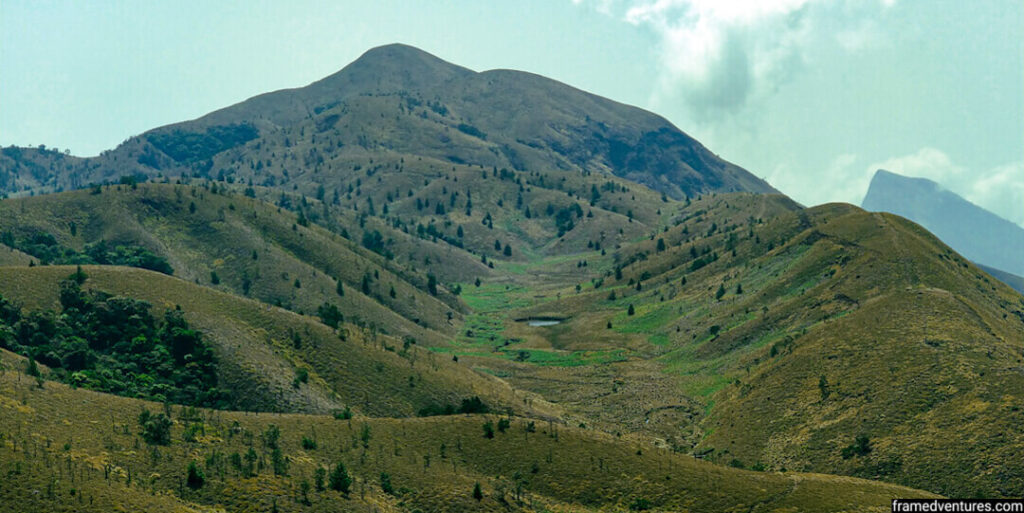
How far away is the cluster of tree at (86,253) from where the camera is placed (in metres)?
136

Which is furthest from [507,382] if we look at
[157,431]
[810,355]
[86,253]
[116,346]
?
[86,253]

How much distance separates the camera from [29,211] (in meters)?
152

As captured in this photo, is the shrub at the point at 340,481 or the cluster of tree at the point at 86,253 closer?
the shrub at the point at 340,481

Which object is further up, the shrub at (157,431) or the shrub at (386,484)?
the shrub at (157,431)

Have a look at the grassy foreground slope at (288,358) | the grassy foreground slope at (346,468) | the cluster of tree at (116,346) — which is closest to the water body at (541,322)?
the grassy foreground slope at (288,358)

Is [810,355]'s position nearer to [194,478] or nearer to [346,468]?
[346,468]

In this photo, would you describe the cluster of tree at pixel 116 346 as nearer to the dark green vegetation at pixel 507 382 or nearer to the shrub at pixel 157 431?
the dark green vegetation at pixel 507 382

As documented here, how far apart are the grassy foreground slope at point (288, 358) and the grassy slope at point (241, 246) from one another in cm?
3704

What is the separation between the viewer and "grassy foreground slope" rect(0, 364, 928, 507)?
4669cm

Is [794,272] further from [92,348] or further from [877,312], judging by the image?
[92,348]

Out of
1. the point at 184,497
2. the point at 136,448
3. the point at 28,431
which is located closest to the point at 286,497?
the point at 184,497

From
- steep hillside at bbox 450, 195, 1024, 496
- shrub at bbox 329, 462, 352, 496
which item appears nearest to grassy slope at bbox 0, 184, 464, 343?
steep hillside at bbox 450, 195, 1024, 496

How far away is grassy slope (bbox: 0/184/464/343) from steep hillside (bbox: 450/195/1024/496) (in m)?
20.6

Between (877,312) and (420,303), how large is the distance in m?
98.9
